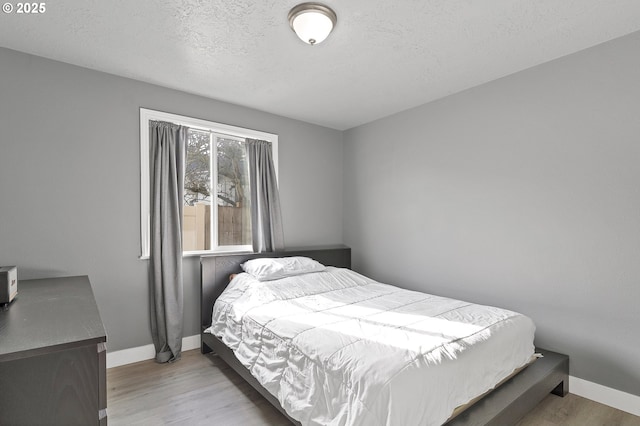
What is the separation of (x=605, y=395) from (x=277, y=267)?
2.69m

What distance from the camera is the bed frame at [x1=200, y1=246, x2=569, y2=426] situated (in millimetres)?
1733

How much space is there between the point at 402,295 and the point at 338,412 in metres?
1.46

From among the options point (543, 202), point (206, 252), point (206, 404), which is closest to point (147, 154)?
point (206, 252)

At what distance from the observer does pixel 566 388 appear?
94.3 inches

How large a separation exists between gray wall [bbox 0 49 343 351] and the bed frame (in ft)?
0.69

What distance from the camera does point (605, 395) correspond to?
2.29 meters

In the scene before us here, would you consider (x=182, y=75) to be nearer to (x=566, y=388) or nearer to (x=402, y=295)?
(x=402, y=295)

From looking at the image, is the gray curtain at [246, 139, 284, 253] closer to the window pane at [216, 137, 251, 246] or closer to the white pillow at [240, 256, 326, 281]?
the window pane at [216, 137, 251, 246]

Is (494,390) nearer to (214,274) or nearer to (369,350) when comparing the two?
(369,350)

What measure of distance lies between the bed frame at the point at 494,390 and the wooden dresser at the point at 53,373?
107cm

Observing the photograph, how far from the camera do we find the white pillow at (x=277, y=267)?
3.04m

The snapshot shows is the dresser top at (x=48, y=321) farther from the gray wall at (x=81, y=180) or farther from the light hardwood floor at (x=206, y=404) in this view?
the light hardwood floor at (x=206, y=404)

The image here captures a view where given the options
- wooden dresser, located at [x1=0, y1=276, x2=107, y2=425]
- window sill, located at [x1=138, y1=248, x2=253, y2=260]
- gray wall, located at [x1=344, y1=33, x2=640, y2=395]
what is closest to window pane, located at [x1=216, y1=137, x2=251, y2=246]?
window sill, located at [x1=138, y1=248, x2=253, y2=260]

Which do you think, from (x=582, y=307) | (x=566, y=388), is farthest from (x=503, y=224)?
(x=566, y=388)
